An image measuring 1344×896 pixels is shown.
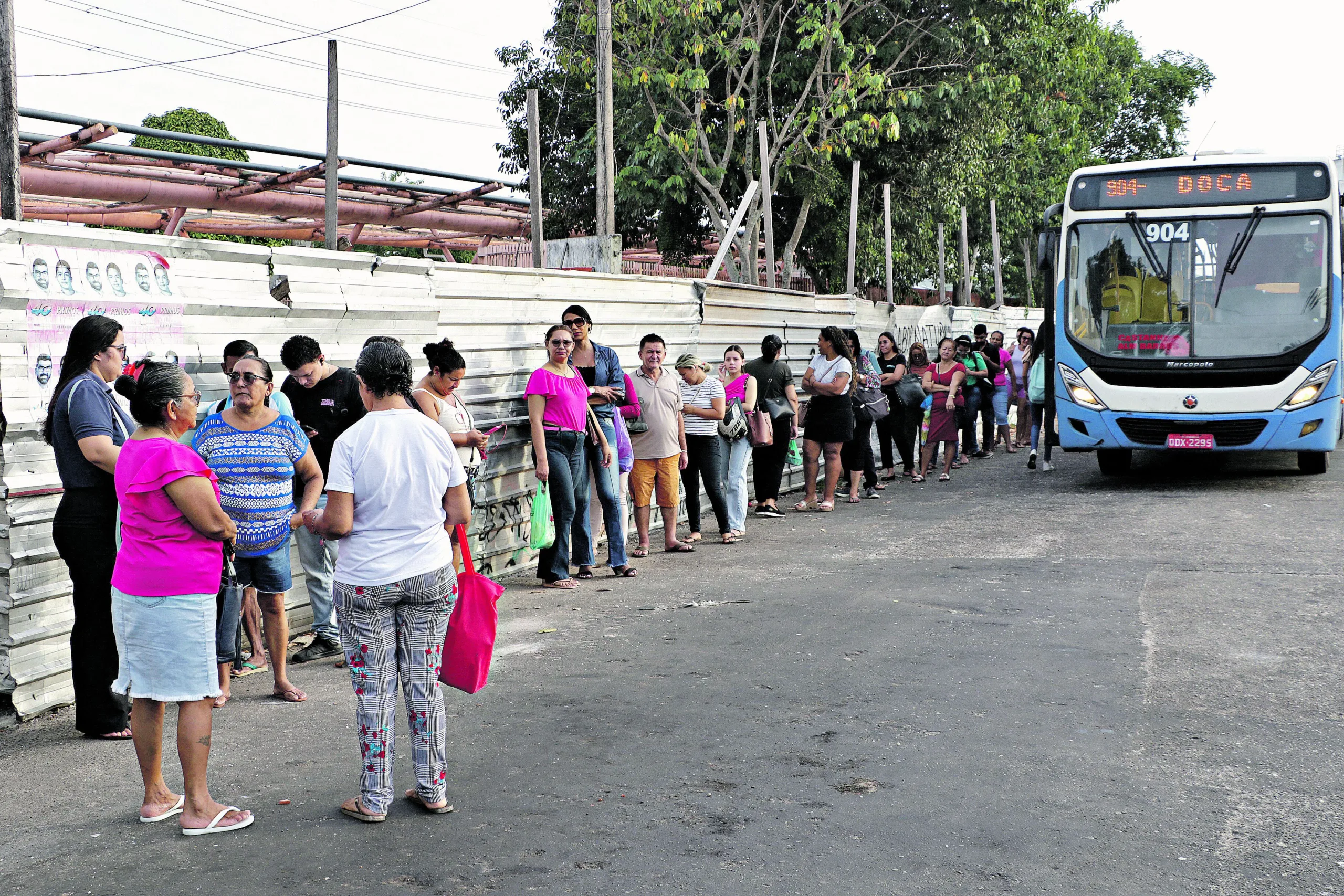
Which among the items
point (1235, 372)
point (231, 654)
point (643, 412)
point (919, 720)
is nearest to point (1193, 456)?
point (1235, 372)

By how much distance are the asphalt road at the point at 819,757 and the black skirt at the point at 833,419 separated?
384cm

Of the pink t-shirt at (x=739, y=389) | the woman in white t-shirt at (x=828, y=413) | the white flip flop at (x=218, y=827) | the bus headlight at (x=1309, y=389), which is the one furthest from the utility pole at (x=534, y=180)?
the white flip flop at (x=218, y=827)

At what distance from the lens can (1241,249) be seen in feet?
42.0

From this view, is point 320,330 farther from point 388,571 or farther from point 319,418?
point 388,571

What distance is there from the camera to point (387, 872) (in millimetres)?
3984

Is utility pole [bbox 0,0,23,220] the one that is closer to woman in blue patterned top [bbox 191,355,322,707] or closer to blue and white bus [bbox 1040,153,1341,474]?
woman in blue patterned top [bbox 191,355,322,707]

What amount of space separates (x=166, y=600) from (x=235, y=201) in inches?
611

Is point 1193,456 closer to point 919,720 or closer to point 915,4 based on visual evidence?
point 915,4

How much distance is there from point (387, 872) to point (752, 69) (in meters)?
20.3

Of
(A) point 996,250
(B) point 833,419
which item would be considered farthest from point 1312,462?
(A) point 996,250

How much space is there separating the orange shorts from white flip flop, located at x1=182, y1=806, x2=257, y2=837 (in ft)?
19.6

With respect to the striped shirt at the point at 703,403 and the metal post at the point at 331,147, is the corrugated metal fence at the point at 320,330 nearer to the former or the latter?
the striped shirt at the point at 703,403

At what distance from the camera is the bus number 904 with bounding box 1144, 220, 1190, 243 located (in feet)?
42.5

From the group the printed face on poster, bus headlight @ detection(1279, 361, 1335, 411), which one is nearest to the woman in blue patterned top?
the printed face on poster
